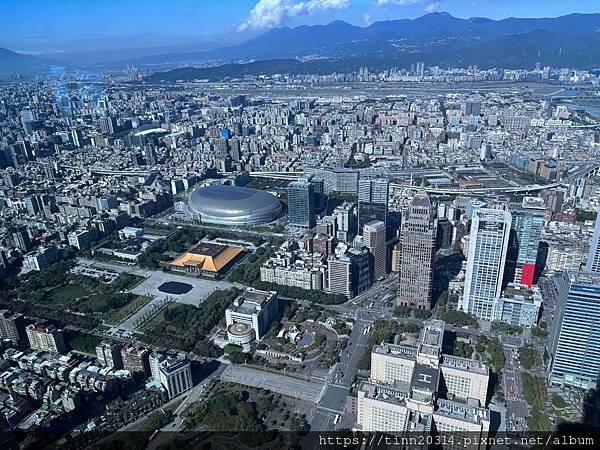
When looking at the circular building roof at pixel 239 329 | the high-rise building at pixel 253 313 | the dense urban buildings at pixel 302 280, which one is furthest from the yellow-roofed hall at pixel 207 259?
the circular building roof at pixel 239 329

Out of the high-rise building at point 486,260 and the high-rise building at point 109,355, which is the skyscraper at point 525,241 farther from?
the high-rise building at point 109,355

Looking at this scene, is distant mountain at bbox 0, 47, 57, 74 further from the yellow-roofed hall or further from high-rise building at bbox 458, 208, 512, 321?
high-rise building at bbox 458, 208, 512, 321

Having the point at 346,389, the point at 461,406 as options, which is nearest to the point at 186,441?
the point at 346,389

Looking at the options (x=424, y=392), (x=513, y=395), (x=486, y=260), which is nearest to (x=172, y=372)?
(x=424, y=392)

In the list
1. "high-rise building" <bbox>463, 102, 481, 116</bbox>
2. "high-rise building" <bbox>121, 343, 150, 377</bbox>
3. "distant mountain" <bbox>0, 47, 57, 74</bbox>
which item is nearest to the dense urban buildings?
"high-rise building" <bbox>121, 343, 150, 377</bbox>

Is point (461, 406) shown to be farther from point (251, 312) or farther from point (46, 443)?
point (46, 443)

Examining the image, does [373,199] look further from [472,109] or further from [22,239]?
[472,109]
